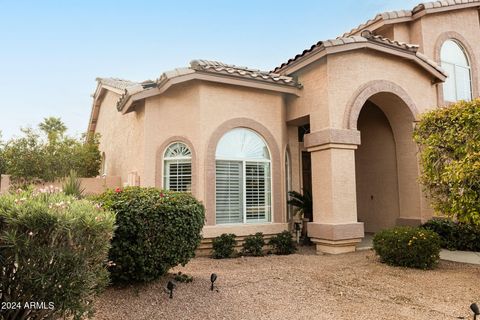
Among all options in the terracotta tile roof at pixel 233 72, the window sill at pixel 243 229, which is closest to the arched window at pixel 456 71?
the terracotta tile roof at pixel 233 72

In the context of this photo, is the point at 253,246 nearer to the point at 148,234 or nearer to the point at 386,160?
the point at 148,234

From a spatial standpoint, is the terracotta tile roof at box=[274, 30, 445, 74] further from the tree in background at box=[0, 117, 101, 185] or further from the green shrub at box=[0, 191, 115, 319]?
the tree in background at box=[0, 117, 101, 185]

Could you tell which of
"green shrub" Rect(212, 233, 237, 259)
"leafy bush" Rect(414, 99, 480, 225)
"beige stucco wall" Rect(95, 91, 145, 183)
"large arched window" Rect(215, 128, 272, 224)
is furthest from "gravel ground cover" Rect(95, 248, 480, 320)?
"beige stucco wall" Rect(95, 91, 145, 183)

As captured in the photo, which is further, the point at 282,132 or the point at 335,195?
the point at 282,132

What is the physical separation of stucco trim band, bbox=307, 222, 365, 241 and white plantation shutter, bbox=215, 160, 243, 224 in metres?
2.33

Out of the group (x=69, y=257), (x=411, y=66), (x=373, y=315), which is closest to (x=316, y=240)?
(x=373, y=315)

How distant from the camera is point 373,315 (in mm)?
5172

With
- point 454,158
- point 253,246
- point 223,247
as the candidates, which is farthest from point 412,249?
point 223,247

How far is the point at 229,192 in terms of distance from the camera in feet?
33.7

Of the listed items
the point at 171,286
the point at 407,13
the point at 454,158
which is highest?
the point at 407,13

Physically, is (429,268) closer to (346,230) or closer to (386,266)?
(386,266)

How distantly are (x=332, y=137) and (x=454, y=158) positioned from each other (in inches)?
123

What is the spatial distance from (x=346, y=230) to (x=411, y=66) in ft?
21.6

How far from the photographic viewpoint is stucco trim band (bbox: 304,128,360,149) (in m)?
9.84
